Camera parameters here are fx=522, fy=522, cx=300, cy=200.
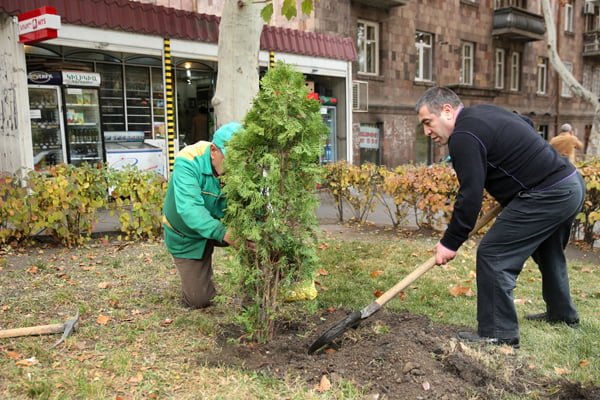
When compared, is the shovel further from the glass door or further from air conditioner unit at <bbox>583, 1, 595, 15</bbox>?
air conditioner unit at <bbox>583, 1, 595, 15</bbox>

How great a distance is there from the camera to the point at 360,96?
54.7 ft

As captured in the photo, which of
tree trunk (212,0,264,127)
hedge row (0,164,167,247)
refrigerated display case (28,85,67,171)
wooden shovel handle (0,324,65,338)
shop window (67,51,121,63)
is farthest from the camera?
shop window (67,51,121,63)

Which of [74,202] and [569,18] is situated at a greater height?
[569,18]

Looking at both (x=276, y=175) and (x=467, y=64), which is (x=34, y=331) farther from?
(x=467, y=64)

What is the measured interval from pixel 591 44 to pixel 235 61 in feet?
92.6

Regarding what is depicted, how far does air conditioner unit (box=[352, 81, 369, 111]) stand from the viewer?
54.2 feet

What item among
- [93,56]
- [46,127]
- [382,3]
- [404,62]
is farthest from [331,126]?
[46,127]

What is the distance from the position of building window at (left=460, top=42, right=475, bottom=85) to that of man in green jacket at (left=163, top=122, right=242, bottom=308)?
1962cm

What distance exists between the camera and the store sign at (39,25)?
8.13m

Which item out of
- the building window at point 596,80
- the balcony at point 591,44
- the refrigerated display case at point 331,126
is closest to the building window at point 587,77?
the building window at point 596,80

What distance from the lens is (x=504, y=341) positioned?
3.38 meters

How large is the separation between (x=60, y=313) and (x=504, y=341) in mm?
3311

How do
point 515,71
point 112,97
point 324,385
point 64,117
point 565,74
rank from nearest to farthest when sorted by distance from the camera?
point 324,385
point 64,117
point 112,97
point 565,74
point 515,71

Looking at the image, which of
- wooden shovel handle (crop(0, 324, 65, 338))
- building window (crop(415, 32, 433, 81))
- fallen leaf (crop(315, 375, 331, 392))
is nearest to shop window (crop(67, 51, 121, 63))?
wooden shovel handle (crop(0, 324, 65, 338))
